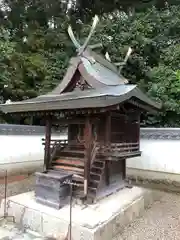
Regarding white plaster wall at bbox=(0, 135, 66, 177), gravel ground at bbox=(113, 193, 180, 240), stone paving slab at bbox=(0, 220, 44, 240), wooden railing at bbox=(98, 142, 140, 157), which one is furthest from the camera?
white plaster wall at bbox=(0, 135, 66, 177)

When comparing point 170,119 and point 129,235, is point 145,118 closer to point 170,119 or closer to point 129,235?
point 170,119

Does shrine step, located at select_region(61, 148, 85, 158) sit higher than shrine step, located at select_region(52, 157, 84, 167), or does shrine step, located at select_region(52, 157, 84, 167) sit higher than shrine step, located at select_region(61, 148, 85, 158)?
shrine step, located at select_region(61, 148, 85, 158)

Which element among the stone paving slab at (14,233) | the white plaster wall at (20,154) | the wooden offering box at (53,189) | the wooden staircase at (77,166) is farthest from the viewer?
the white plaster wall at (20,154)

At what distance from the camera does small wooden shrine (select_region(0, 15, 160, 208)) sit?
4.33m

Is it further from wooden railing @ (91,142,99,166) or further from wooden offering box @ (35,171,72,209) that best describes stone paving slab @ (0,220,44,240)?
wooden railing @ (91,142,99,166)

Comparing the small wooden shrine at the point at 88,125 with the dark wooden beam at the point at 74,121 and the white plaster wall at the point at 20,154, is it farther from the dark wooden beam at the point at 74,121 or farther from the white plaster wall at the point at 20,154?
the white plaster wall at the point at 20,154

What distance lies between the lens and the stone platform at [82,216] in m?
3.72

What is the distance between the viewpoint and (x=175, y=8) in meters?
11.6

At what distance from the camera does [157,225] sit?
4457 mm

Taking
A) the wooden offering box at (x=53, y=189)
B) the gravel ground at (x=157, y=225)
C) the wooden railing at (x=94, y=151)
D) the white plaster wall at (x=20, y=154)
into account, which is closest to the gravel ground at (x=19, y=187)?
the white plaster wall at (x=20, y=154)

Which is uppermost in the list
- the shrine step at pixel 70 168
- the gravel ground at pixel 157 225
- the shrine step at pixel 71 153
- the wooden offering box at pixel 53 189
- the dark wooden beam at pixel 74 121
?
the dark wooden beam at pixel 74 121

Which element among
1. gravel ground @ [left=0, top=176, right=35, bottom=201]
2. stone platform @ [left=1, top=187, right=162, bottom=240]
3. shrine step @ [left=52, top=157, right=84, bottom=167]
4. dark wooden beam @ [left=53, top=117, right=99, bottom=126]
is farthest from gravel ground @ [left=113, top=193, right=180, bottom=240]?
gravel ground @ [left=0, top=176, right=35, bottom=201]

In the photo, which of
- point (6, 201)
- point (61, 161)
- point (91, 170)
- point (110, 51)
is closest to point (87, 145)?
point (91, 170)

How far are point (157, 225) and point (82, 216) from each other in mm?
1577
